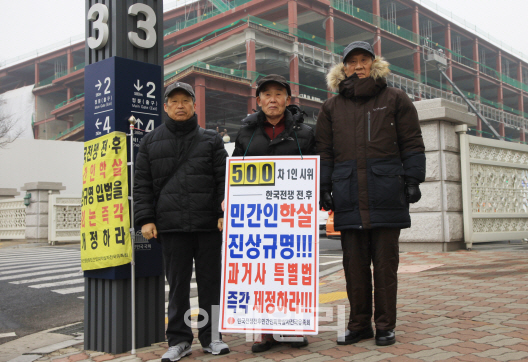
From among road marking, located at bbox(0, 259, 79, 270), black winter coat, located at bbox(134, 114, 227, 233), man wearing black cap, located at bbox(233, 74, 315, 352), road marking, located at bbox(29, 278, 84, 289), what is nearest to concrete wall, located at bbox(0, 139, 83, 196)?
→ road marking, located at bbox(0, 259, 79, 270)

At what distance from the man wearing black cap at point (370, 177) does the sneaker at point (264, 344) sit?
1.69 feet

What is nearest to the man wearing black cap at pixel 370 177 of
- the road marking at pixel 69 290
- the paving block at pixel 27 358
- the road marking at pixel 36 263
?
the paving block at pixel 27 358

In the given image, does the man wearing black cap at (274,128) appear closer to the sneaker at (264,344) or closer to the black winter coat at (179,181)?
the sneaker at (264,344)

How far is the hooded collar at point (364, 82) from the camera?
3947mm

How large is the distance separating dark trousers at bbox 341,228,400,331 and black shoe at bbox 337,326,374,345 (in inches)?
1.4

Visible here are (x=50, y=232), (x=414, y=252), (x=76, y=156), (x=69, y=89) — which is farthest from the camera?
(x=69, y=89)

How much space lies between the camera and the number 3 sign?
173 inches

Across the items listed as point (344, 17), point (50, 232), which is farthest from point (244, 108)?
point (50, 232)

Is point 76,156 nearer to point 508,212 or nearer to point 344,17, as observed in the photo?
point 344,17

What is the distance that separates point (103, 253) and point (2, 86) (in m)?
66.7

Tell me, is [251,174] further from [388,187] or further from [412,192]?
[412,192]

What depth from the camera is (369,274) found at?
403cm

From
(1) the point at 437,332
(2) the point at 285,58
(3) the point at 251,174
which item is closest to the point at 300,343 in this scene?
(1) the point at 437,332

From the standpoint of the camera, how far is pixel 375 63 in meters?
4.02
